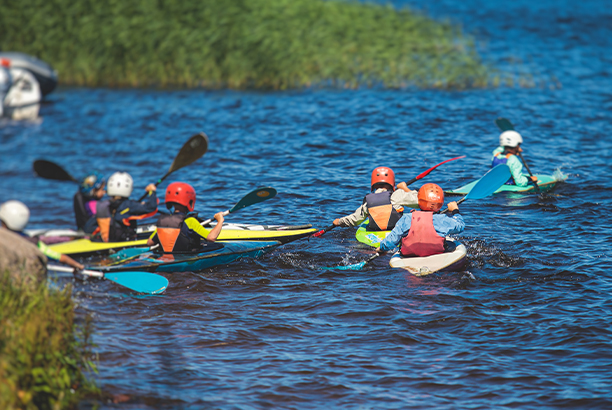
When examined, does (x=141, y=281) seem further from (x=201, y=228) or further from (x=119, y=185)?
(x=119, y=185)

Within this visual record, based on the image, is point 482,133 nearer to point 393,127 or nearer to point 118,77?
point 393,127

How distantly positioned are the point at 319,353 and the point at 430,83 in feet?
41.8

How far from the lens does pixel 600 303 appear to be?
680 cm

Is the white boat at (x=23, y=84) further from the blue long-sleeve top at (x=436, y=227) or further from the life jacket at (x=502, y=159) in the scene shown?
the blue long-sleeve top at (x=436, y=227)

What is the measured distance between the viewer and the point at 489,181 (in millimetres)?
9242

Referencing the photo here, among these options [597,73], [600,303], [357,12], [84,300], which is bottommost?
[84,300]

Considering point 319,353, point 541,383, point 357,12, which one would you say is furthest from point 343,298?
point 357,12

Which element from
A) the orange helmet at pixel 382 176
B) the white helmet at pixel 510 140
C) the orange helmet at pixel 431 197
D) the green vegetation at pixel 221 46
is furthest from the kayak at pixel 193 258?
the green vegetation at pixel 221 46

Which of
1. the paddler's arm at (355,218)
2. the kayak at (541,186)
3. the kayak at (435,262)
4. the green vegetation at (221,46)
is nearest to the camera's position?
the kayak at (435,262)

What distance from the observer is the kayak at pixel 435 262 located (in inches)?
296

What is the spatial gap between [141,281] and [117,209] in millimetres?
2321

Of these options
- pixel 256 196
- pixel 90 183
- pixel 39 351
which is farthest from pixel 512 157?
pixel 39 351

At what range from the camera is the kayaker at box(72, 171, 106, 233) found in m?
9.45

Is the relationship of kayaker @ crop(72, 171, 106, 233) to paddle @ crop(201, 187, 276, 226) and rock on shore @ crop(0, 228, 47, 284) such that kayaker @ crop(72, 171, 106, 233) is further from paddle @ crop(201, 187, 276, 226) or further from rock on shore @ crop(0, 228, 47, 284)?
rock on shore @ crop(0, 228, 47, 284)
